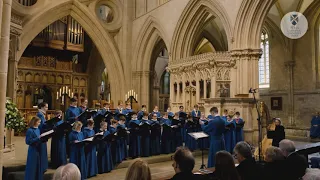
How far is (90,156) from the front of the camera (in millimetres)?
6344

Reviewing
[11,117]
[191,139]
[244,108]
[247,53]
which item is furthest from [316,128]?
[11,117]

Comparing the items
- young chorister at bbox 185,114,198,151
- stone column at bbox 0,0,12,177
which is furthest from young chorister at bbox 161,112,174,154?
stone column at bbox 0,0,12,177

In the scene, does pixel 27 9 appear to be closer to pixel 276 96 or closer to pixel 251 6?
pixel 251 6

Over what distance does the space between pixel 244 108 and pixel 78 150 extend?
6320 millimetres

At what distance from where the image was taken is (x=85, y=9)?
17203 millimetres

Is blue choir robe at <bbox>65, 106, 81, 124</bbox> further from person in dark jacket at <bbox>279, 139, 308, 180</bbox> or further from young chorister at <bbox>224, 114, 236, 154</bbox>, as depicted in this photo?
person in dark jacket at <bbox>279, 139, 308, 180</bbox>

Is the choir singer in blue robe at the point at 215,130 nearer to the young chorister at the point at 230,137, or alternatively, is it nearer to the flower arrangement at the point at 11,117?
the young chorister at the point at 230,137

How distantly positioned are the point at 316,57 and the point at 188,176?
→ 16.7 metres

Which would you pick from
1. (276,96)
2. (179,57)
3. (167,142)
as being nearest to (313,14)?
(276,96)

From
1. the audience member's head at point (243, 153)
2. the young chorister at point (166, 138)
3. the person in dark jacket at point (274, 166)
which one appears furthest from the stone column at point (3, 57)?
the young chorister at point (166, 138)

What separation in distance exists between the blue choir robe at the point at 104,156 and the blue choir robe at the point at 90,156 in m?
0.28

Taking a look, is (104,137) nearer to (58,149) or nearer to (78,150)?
(78,150)

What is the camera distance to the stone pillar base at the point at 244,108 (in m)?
10.2

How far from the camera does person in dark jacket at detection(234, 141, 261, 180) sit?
10.5 feet
